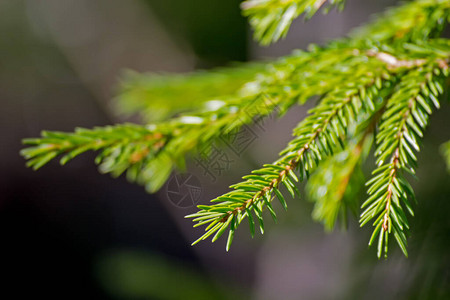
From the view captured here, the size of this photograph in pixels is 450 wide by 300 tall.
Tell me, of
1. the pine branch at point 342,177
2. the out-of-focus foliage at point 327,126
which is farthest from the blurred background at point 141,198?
the out-of-focus foliage at point 327,126

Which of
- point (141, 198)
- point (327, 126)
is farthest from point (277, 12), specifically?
point (141, 198)

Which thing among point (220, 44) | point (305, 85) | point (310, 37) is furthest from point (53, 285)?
point (305, 85)

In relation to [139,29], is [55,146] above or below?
below

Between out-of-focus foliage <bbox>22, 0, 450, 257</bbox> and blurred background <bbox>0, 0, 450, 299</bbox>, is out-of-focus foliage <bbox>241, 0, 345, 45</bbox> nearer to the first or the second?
out-of-focus foliage <bbox>22, 0, 450, 257</bbox>

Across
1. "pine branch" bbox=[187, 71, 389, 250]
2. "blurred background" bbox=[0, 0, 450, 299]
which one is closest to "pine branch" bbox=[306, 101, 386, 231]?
"pine branch" bbox=[187, 71, 389, 250]

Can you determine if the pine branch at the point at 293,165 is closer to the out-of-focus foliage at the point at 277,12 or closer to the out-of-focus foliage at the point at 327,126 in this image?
the out-of-focus foliage at the point at 327,126

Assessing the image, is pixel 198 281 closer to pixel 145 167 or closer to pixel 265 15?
pixel 145 167

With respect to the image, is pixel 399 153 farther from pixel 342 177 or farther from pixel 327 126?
pixel 342 177
